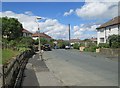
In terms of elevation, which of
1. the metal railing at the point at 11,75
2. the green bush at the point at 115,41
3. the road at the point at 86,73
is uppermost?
the green bush at the point at 115,41

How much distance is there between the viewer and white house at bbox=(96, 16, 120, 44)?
5953cm

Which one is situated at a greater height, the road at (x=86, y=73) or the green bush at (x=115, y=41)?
the green bush at (x=115, y=41)

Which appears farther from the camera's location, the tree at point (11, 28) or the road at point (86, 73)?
the tree at point (11, 28)

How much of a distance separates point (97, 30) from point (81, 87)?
63.4m

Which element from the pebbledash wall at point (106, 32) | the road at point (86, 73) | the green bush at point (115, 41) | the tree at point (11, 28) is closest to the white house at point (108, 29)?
the pebbledash wall at point (106, 32)

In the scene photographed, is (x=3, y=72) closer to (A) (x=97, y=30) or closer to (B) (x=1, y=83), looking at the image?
(B) (x=1, y=83)

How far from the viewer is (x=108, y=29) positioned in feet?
211

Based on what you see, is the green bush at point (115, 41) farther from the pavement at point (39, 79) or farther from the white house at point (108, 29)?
the pavement at point (39, 79)

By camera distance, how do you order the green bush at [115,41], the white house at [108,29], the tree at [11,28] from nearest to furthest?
the green bush at [115,41] → the white house at [108,29] → the tree at [11,28]

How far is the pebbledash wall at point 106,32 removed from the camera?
59.6m

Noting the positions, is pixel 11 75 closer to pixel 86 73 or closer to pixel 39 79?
pixel 39 79

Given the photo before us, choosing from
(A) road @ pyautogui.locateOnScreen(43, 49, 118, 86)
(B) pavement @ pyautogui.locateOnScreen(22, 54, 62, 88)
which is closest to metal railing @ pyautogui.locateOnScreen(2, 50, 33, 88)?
(B) pavement @ pyautogui.locateOnScreen(22, 54, 62, 88)

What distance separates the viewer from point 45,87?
438 inches

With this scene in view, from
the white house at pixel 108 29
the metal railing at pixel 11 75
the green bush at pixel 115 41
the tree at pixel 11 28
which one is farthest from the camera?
the tree at pixel 11 28
